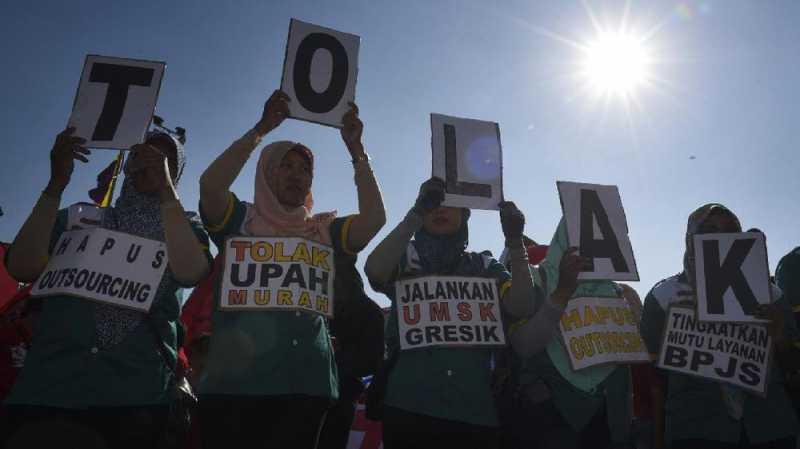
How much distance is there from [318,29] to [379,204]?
1.44m

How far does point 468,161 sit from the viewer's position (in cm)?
432

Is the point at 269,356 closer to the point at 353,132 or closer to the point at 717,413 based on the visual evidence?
the point at 353,132

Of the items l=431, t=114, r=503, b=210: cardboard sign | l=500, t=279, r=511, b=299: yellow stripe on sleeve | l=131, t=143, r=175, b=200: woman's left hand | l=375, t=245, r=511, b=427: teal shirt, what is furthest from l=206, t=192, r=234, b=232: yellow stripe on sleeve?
l=500, t=279, r=511, b=299: yellow stripe on sleeve

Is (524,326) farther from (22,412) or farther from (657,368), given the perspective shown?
(22,412)

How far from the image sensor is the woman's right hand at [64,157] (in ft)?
10.7

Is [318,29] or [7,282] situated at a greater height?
[318,29]

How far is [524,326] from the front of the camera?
4.04 m

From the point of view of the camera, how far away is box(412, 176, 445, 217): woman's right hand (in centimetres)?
385

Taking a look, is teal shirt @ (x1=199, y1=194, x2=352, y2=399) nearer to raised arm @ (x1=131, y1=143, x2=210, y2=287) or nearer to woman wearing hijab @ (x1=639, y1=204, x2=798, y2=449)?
raised arm @ (x1=131, y1=143, x2=210, y2=287)

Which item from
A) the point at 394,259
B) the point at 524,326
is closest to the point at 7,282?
the point at 394,259

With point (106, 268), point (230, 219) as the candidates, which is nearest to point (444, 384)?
point (230, 219)

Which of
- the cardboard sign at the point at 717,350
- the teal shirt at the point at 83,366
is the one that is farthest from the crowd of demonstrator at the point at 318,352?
the cardboard sign at the point at 717,350

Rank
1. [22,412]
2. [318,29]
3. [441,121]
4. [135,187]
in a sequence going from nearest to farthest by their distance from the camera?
[22,412]
[135,187]
[318,29]
[441,121]

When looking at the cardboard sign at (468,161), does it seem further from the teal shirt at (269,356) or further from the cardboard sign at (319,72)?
the teal shirt at (269,356)
